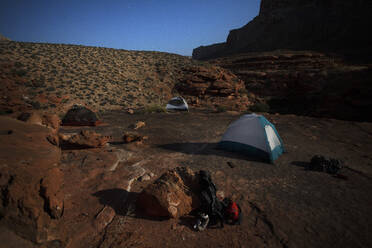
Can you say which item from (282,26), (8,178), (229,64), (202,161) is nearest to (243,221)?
(202,161)

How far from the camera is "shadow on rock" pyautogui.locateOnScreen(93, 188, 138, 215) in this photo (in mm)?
3693

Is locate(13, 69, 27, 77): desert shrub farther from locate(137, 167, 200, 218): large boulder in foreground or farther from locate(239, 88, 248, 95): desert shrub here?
locate(239, 88, 248, 95): desert shrub

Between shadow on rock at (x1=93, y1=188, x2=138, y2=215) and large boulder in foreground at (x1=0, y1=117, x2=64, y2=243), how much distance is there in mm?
993

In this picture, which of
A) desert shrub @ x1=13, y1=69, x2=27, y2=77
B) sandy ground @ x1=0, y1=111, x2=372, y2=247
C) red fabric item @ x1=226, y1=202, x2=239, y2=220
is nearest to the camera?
sandy ground @ x1=0, y1=111, x2=372, y2=247

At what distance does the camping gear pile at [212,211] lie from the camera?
131 inches

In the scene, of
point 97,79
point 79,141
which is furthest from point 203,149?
point 97,79

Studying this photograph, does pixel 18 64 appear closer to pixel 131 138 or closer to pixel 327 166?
pixel 131 138

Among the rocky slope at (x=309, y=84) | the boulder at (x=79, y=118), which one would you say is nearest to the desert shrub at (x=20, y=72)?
the boulder at (x=79, y=118)

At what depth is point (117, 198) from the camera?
3982 mm

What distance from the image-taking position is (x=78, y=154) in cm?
602

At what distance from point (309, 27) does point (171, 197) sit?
55361 millimetres

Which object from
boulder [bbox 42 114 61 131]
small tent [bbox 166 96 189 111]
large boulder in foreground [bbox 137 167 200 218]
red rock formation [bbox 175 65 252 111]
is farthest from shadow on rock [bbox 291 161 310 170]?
red rock formation [bbox 175 65 252 111]

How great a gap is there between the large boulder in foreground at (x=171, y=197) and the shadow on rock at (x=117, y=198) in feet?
1.07

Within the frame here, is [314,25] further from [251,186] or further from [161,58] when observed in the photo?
[251,186]
